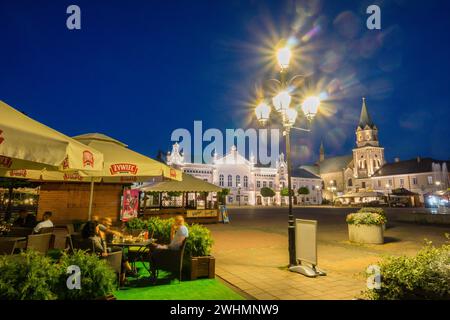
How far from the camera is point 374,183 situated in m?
77.8

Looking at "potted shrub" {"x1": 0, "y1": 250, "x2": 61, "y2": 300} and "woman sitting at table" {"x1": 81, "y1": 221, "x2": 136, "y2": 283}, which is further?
"woman sitting at table" {"x1": 81, "y1": 221, "x2": 136, "y2": 283}

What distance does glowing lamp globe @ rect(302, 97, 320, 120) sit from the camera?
7.70m

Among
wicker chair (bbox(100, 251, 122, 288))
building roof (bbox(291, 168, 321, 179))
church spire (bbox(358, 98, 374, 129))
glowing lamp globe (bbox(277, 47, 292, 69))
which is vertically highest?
church spire (bbox(358, 98, 374, 129))

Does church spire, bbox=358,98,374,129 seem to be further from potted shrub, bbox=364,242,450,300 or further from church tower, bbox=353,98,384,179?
potted shrub, bbox=364,242,450,300

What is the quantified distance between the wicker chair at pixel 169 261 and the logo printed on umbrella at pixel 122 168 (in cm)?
215

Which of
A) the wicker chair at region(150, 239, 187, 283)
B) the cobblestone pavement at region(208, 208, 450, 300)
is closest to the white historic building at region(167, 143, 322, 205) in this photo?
the cobblestone pavement at region(208, 208, 450, 300)

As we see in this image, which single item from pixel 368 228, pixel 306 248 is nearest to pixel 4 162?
pixel 306 248

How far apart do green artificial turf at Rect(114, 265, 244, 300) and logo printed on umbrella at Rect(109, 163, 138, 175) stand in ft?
7.99

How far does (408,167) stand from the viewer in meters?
69.3

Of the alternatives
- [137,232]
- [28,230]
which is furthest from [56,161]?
[28,230]

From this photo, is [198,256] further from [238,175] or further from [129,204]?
[238,175]

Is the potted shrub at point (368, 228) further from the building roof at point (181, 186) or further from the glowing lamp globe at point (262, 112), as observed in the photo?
the building roof at point (181, 186)

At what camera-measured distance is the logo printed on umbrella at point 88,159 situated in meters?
4.44

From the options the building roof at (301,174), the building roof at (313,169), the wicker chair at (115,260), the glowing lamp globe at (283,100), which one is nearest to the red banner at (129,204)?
the wicker chair at (115,260)
